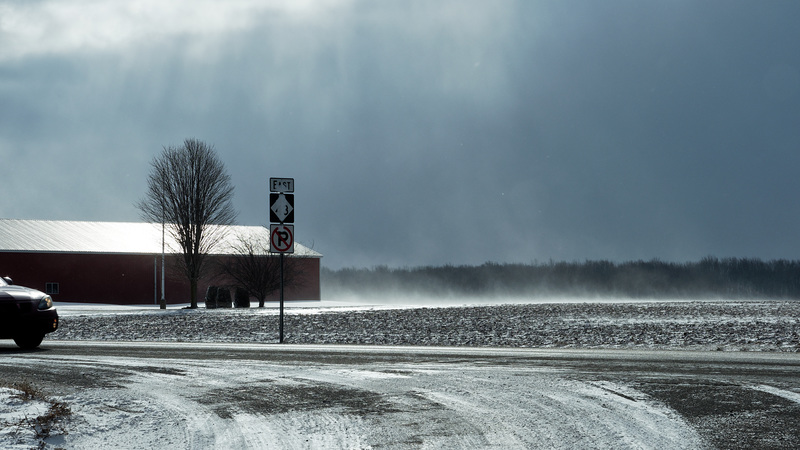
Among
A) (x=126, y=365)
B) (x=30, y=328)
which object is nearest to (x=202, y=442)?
(x=126, y=365)

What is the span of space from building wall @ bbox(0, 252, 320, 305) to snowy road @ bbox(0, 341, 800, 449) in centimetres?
4448

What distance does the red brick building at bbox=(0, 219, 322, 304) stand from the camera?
178 ft

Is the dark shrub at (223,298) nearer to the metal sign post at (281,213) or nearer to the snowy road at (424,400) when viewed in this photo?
the metal sign post at (281,213)

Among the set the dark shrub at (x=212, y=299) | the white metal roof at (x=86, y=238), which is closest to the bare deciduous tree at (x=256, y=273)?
the dark shrub at (x=212, y=299)

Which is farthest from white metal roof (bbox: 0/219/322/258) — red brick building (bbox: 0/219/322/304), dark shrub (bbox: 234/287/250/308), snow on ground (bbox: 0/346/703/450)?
snow on ground (bbox: 0/346/703/450)

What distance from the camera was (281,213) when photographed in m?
17.1

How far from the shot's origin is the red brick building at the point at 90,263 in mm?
54344

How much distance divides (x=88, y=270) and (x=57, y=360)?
159ft

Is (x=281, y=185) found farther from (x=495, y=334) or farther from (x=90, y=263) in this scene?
(x=90, y=263)

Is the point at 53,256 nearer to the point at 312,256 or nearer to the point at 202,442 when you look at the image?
the point at 312,256

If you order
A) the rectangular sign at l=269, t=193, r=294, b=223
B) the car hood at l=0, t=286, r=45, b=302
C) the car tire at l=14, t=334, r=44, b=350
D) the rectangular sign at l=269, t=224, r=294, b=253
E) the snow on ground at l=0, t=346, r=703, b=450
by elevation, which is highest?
the rectangular sign at l=269, t=193, r=294, b=223

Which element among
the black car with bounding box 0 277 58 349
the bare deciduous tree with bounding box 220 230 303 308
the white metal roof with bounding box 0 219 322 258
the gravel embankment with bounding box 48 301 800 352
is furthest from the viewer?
the white metal roof with bounding box 0 219 322 258

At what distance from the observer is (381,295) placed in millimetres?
79562

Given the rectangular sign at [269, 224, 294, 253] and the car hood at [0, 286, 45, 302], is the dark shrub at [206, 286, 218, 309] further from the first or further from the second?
the car hood at [0, 286, 45, 302]
